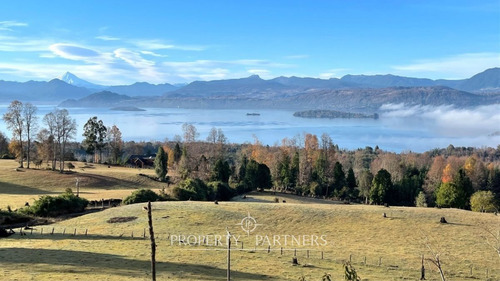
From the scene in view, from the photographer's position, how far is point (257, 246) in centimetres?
3278

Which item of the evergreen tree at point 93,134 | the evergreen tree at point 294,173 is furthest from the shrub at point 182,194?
the evergreen tree at point 93,134

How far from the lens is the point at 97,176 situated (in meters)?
76.5

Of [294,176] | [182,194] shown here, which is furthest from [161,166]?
[294,176]

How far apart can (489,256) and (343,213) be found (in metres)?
14.8

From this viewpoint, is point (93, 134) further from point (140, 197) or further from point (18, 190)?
point (140, 197)

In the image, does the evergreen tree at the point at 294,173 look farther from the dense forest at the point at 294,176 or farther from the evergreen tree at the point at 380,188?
the evergreen tree at the point at 380,188

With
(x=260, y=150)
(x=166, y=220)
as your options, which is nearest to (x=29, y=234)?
(x=166, y=220)

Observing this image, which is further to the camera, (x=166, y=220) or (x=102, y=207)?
(x=102, y=207)

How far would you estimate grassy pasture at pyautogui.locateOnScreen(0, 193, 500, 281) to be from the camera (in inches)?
987

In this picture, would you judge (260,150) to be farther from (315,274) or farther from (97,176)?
(315,274)

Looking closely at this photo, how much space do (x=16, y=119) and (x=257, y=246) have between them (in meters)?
65.8

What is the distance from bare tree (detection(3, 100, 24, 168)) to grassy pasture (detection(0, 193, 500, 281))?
44424 millimetres

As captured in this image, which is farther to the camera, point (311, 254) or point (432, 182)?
point (432, 182)

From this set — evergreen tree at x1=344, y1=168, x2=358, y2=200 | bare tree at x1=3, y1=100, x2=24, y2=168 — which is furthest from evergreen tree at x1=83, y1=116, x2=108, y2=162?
evergreen tree at x1=344, y1=168, x2=358, y2=200
